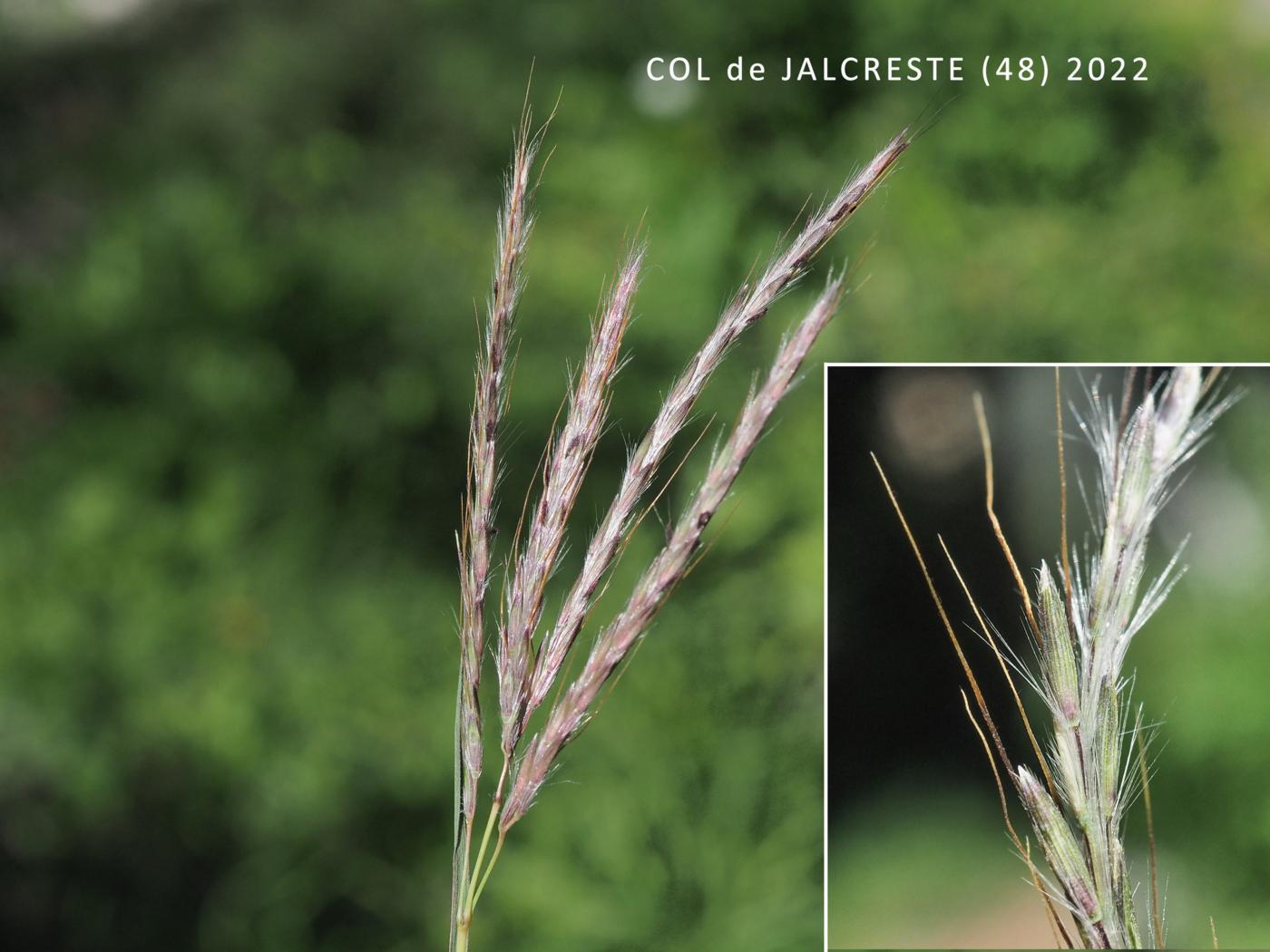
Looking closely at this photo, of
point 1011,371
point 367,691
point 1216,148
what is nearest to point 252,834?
point 367,691

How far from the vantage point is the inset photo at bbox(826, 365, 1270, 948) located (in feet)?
3.26

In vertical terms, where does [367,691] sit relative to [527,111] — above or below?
below

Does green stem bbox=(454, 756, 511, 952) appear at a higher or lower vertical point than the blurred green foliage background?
lower

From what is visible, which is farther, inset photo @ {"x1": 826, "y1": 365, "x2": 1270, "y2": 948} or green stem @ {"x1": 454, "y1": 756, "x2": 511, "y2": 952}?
inset photo @ {"x1": 826, "y1": 365, "x2": 1270, "y2": 948}

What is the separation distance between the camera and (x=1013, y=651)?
3.22 feet

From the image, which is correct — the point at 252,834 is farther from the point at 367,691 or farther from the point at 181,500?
the point at 181,500

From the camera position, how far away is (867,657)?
103 centimetres

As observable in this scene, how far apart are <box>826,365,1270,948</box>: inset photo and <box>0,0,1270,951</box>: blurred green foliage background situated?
5 centimetres

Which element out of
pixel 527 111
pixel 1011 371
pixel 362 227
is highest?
pixel 527 111

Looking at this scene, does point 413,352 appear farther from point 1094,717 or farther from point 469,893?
point 1094,717

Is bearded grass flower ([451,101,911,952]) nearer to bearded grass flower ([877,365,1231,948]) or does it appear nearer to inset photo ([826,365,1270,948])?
bearded grass flower ([877,365,1231,948])

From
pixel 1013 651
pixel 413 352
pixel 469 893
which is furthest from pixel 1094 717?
pixel 413 352

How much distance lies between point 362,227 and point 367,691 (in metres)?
0.48

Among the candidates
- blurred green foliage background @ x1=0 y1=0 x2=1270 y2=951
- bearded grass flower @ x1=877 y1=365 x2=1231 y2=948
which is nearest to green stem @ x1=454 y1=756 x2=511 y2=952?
bearded grass flower @ x1=877 y1=365 x2=1231 y2=948
